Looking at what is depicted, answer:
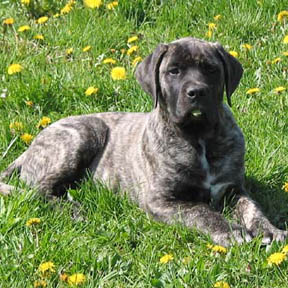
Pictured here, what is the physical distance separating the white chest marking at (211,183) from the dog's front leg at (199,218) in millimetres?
147

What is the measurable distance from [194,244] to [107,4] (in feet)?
12.0

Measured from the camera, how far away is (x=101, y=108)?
7.01m

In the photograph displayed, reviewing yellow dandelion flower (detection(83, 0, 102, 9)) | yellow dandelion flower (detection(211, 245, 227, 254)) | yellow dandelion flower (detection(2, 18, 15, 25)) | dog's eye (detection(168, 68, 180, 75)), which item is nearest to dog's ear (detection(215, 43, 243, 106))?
dog's eye (detection(168, 68, 180, 75))

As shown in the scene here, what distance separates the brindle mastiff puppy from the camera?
5363mm

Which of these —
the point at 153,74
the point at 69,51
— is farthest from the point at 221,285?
the point at 69,51

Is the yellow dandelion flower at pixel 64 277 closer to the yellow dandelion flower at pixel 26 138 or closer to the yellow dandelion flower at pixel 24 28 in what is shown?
the yellow dandelion flower at pixel 26 138

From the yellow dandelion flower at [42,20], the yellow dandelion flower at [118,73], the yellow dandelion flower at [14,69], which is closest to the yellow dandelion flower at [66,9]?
the yellow dandelion flower at [42,20]

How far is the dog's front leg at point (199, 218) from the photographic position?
16.7 ft

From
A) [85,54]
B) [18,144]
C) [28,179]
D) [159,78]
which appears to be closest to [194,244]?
[159,78]

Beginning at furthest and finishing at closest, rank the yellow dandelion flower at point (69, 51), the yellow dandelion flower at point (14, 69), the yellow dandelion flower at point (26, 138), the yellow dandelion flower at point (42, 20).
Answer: the yellow dandelion flower at point (42, 20)
the yellow dandelion flower at point (69, 51)
the yellow dandelion flower at point (14, 69)
the yellow dandelion flower at point (26, 138)

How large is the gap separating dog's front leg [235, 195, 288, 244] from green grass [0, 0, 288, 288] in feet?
0.52

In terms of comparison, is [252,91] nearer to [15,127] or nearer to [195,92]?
[195,92]

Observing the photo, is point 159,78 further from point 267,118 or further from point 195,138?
point 267,118

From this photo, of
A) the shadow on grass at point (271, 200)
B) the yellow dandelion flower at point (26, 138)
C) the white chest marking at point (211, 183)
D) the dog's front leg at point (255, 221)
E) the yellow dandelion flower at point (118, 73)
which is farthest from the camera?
the yellow dandelion flower at point (118, 73)
